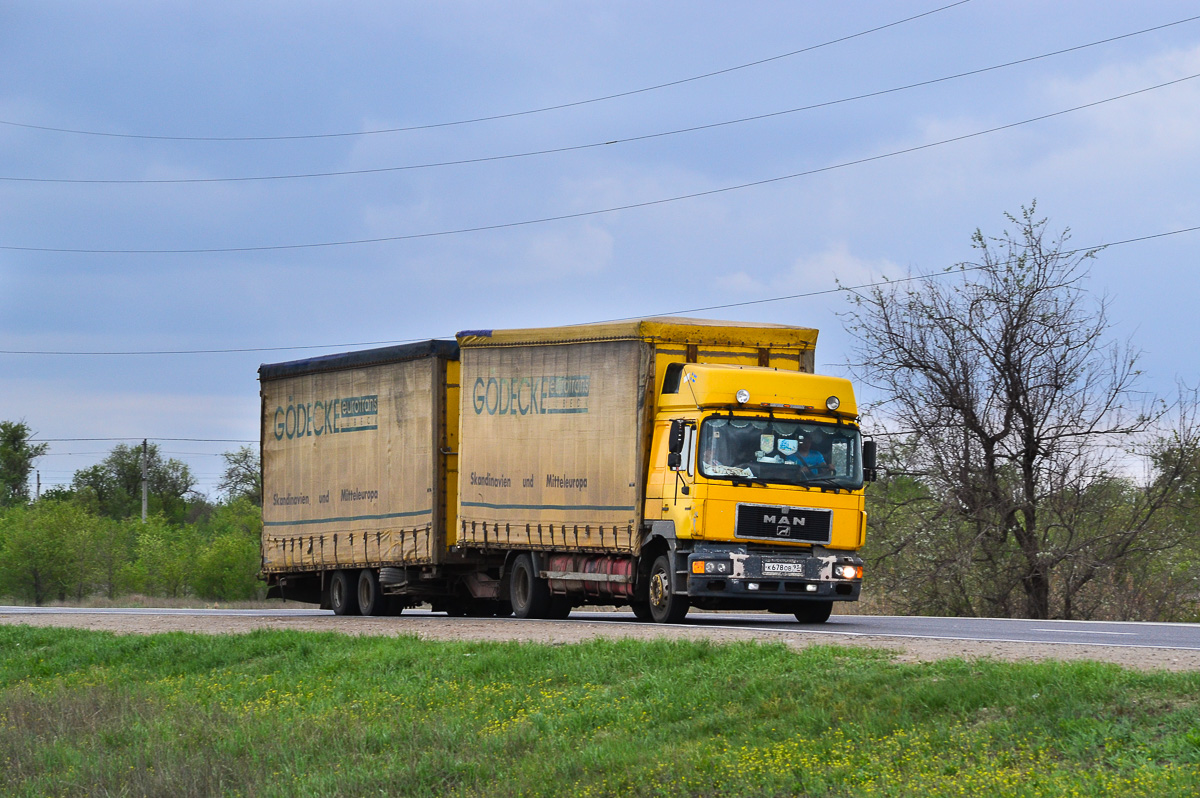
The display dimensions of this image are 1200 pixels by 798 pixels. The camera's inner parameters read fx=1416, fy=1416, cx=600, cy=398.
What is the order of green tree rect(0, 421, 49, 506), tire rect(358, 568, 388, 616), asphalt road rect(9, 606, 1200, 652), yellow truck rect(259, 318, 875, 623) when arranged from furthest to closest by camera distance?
green tree rect(0, 421, 49, 506) → tire rect(358, 568, 388, 616) → yellow truck rect(259, 318, 875, 623) → asphalt road rect(9, 606, 1200, 652)

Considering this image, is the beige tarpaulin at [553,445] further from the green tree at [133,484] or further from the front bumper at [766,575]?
the green tree at [133,484]

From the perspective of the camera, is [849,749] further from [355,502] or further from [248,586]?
[248,586]

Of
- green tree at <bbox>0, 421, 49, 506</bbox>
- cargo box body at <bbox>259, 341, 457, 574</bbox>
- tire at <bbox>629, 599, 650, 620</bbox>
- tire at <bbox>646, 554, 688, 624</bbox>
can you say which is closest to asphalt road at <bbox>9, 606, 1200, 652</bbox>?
tire at <bbox>646, 554, 688, 624</bbox>

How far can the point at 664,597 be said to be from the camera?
19.2 metres

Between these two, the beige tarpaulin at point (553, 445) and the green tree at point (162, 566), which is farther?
the green tree at point (162, 566)

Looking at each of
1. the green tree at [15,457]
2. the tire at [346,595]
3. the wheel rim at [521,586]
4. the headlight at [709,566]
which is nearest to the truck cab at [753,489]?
the headlight at [709,566]

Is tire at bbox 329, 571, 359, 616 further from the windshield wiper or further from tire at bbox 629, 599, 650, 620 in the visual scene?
the windshield wiper

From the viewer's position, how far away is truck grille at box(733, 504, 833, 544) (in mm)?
18469

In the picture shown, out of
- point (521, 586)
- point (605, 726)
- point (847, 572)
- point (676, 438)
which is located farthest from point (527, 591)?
point (605, 726)

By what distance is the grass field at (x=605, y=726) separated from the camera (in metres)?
9.20

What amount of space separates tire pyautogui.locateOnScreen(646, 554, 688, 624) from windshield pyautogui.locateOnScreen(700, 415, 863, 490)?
156 cm

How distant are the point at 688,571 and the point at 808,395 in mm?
2948

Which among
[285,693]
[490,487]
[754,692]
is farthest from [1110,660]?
[490,487]

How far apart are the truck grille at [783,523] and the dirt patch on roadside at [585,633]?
4.87 ft
